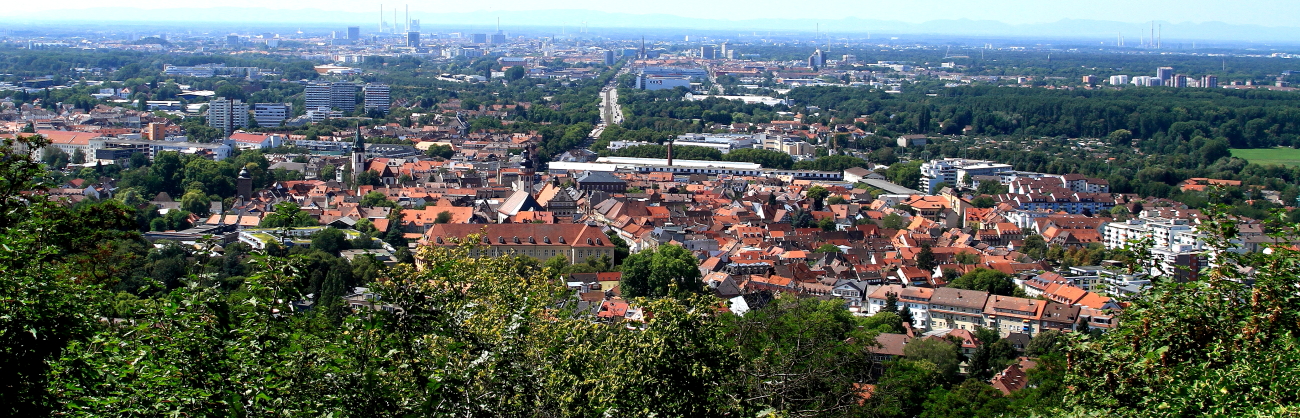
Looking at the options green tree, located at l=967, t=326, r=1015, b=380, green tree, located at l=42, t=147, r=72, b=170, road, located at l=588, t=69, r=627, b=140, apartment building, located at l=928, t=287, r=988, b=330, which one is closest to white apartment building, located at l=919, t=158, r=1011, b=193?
road, located at l=588, t=69, r=627, b=140

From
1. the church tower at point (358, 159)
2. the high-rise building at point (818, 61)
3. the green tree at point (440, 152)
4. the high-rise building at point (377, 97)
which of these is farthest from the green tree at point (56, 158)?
the high-rise building at point (818, 61)

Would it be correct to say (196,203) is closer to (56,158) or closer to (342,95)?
(56,158)

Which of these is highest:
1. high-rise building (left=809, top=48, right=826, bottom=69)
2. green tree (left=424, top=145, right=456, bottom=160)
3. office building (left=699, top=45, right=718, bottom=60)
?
office building (left=699, top=45, right=718, bottom=60)

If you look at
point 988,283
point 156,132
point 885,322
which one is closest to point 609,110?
point 156,132

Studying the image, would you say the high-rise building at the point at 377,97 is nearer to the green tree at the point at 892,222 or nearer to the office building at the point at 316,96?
the office building at the point at 316,96

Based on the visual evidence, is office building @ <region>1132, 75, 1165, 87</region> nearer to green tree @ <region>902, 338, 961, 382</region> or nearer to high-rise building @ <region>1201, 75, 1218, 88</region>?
high-rise building @ <region>1201, 75, 1218, 88</region>

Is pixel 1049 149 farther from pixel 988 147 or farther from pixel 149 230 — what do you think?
pixel 149 230

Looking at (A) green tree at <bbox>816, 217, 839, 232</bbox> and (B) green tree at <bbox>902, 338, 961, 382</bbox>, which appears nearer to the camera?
(B) green tree at <bbox>902, 338, 961, 382</bbox>
